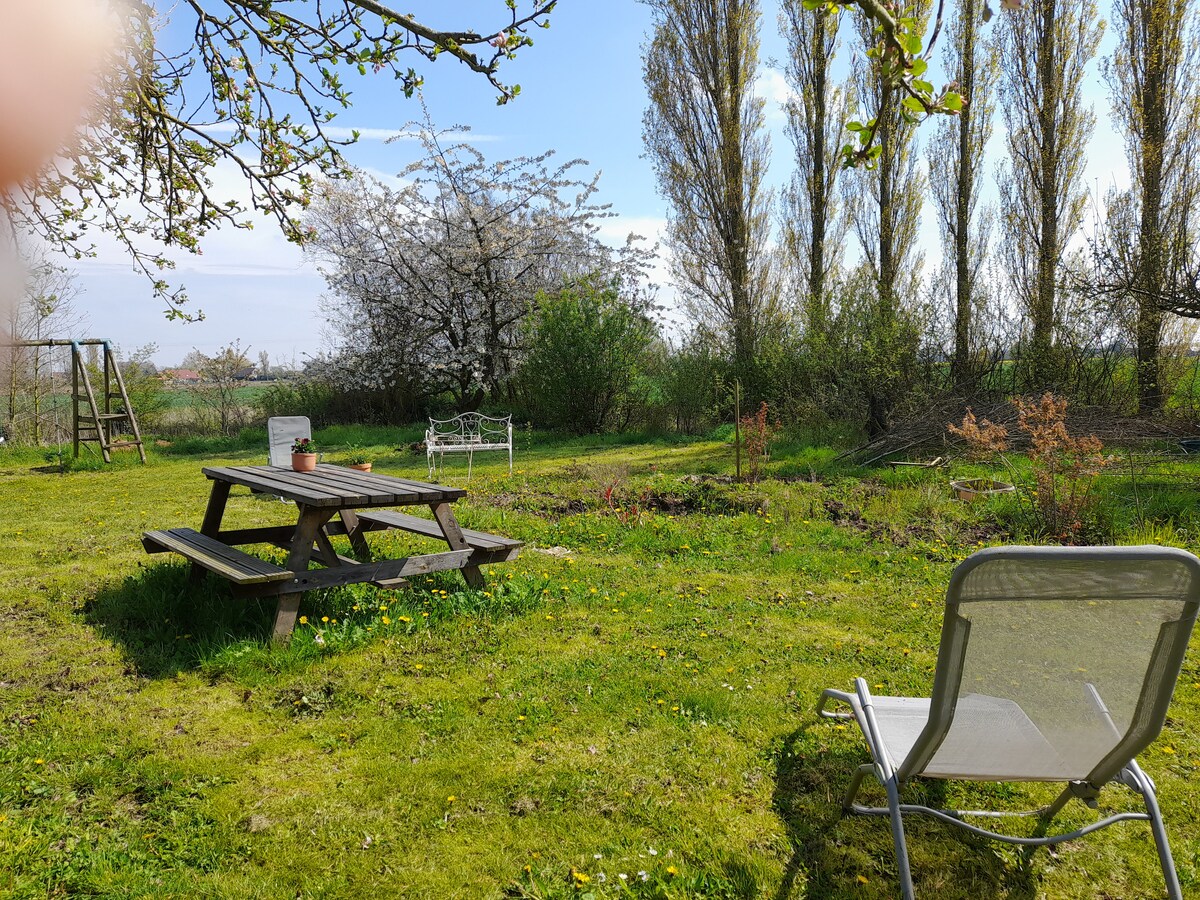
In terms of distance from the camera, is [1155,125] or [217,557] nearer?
[217,557]

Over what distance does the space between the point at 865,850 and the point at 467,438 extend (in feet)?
37.0

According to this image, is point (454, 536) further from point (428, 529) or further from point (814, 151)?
point (814, 151)

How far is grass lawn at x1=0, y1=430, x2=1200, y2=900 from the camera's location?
2545mm

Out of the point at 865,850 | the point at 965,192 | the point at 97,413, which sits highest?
the point at 965,192

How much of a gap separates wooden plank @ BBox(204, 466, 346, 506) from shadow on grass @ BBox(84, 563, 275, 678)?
2.17ft

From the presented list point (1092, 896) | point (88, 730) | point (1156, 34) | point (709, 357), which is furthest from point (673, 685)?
point (1156, 34)

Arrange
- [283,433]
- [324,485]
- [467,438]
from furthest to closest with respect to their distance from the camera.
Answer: [467,438], [283,433], [324,485]

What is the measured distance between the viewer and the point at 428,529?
16.9 ft

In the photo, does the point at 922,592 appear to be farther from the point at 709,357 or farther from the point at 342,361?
the point at 342,361

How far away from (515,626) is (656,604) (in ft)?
3.21

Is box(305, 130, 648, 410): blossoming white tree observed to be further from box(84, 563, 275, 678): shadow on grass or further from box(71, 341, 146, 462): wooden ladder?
box(84, 563, 275, 678): shadow on grass

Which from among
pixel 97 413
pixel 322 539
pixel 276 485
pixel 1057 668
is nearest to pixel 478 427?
pixel 97 413

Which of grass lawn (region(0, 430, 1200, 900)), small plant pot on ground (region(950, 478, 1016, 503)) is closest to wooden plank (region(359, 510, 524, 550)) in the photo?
grass lawn (region(0, 430, 1200, 900))

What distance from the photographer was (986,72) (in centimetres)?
1498
